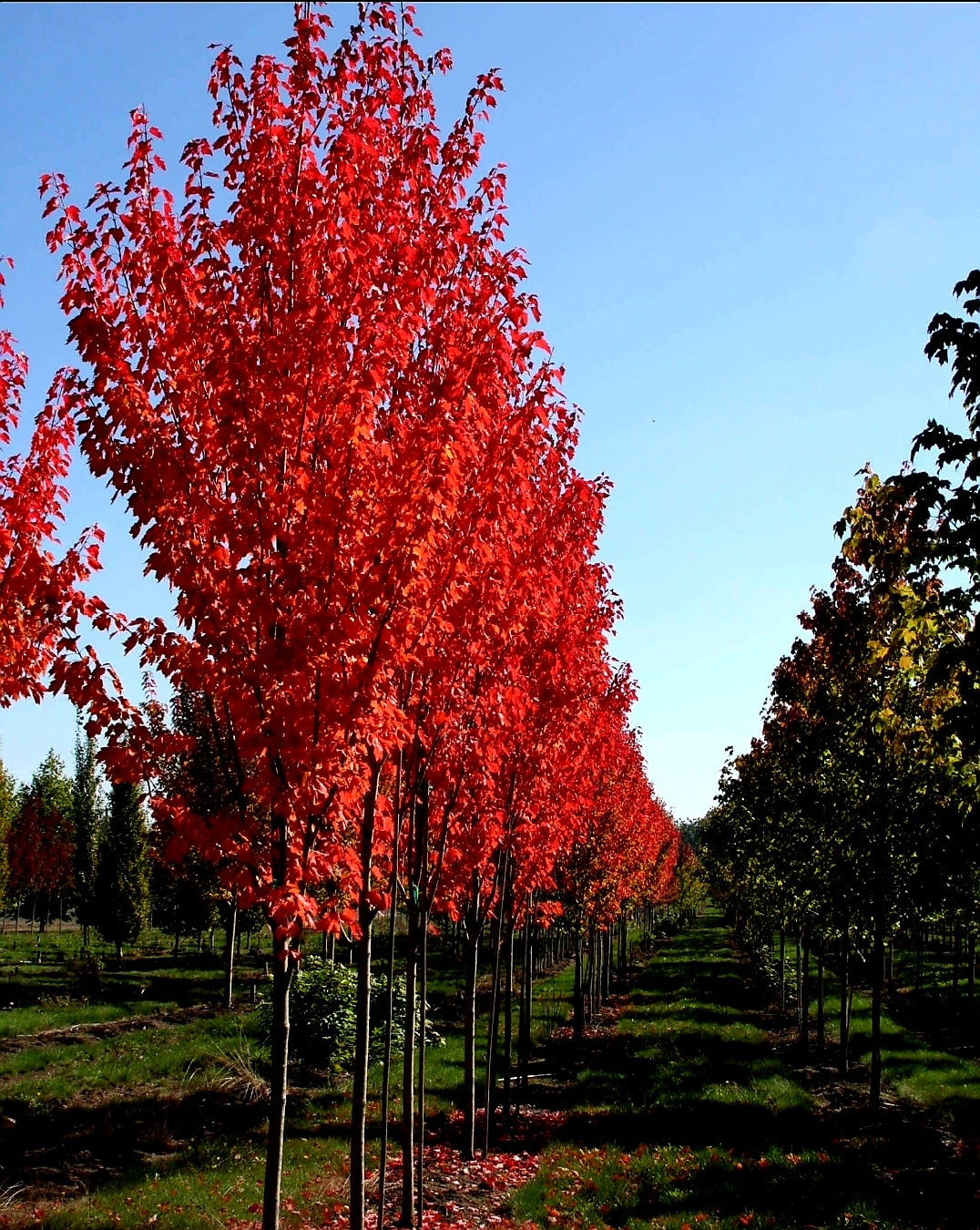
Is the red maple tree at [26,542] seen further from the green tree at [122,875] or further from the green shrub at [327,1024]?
the green tree at [122,875]

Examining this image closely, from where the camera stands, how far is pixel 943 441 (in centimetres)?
598

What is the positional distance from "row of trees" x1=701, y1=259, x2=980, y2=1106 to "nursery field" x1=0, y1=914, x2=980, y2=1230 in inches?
74.2

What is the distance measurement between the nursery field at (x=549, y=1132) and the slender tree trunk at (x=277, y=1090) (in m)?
4.56

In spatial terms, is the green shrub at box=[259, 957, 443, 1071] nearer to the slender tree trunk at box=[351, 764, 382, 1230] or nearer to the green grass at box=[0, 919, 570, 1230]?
the green grass at box=[0, 919, 570, 1230]

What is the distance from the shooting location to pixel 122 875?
3959cm

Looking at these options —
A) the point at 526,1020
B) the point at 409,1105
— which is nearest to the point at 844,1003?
the point at 526,1020

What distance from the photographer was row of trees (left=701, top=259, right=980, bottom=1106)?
20.0ft

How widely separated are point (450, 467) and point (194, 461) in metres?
1.47

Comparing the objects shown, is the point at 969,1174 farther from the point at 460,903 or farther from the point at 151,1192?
the point at 151,1192

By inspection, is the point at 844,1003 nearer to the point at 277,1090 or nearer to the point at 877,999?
the point at 877,999

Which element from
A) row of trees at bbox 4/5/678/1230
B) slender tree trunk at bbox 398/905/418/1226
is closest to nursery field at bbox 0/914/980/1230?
slender tree trunk at bbox 398/905/418/1226

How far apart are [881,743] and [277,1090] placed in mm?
12893

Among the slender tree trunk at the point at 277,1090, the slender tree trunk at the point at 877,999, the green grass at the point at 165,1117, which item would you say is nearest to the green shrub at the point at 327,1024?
the green grass at the point at 165,1117

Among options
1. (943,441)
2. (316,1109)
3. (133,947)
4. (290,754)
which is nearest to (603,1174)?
(316,1109)
